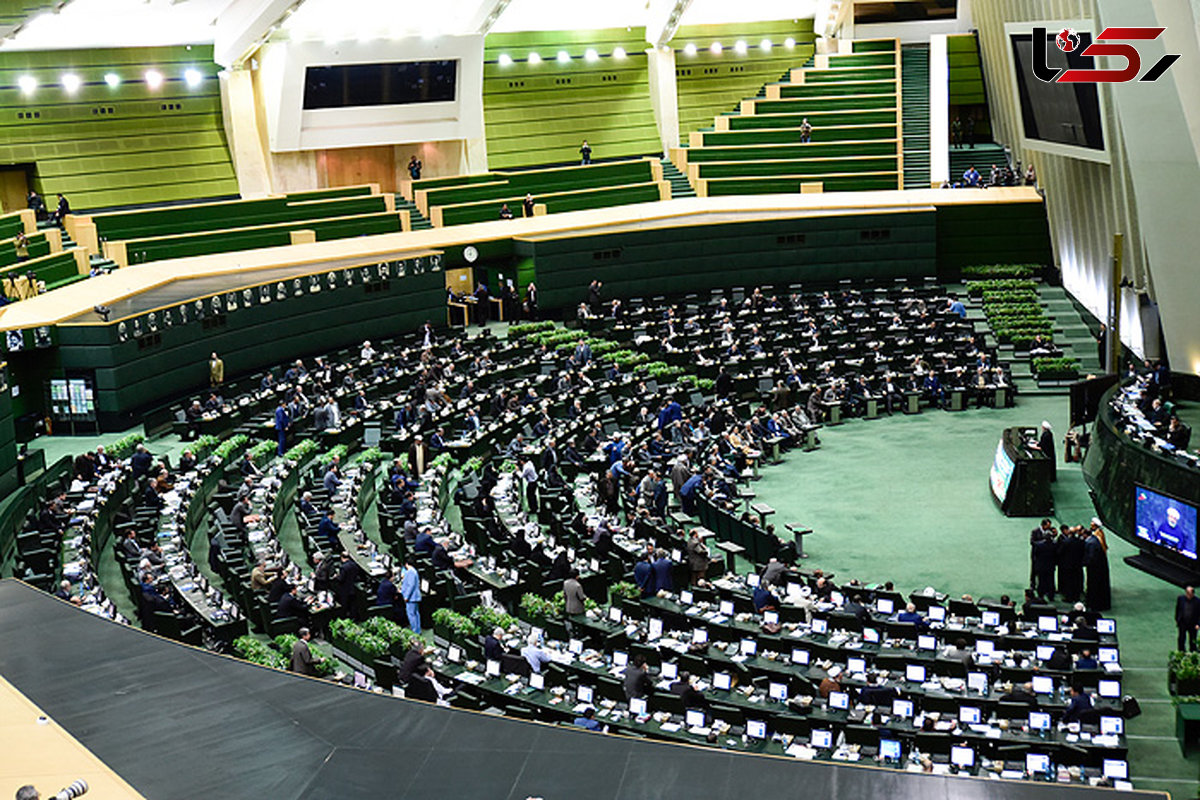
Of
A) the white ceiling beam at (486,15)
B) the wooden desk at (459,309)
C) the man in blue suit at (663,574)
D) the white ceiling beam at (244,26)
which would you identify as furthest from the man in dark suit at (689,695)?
the white ceiling beam at (486,15)

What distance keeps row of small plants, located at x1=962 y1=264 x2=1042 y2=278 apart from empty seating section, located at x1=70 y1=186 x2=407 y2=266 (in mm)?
17754

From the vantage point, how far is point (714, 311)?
41.9 metres

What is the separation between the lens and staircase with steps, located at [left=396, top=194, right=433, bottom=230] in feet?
145

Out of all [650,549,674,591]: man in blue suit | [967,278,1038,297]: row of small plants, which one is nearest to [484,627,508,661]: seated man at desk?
[650,549,674,591]: man in blue suit

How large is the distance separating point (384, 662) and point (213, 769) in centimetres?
876

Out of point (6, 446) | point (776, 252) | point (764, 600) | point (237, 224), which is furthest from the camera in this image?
point (776, 252)

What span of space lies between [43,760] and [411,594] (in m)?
11.5

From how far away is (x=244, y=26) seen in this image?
141 feet

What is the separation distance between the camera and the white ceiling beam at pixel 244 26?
137ft

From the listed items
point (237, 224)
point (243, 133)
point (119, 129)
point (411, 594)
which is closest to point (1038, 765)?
point (411, 594)

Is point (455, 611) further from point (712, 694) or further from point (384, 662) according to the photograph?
point (712, 694)

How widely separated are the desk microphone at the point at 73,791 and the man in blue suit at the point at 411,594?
12.3 m

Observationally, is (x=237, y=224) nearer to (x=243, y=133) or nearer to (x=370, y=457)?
(x=243, y=133)

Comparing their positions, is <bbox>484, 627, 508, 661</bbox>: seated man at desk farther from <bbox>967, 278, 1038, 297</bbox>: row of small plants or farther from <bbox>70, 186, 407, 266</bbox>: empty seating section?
<bbox>967, 278, 1038, 297</bbox>: row of small plants
